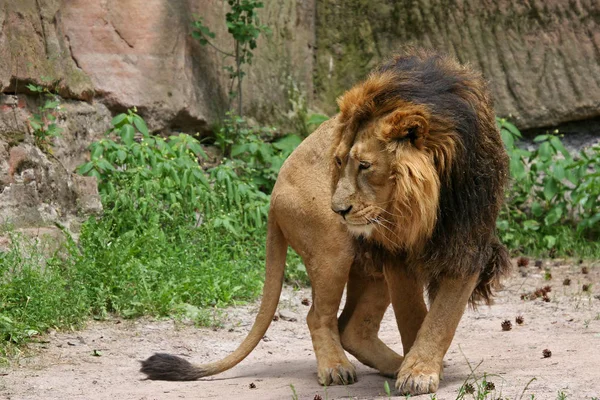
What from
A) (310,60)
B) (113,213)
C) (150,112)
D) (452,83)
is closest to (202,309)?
(113,213)

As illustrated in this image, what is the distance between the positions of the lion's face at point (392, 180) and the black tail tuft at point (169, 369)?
1.27 m

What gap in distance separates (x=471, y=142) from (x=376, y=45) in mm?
5196

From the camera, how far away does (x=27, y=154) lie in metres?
6.06

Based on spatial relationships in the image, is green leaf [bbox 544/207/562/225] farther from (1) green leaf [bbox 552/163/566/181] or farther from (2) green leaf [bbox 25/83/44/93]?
(2) green leaf [bbox 25/83/44/93]

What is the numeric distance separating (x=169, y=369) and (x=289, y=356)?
93 centimetres

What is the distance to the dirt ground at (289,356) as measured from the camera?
13.3 feet

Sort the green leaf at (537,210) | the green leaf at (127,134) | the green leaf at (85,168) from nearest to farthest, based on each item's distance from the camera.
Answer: the green leaf at (85,168)
the green leaf at (127,134)
the green leaf at (537,210)

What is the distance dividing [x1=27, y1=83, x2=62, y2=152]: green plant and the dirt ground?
1.44 m

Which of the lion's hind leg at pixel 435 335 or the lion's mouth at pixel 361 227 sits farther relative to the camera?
the lion's hind leg at pixel 435 335

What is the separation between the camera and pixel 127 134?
6895mm

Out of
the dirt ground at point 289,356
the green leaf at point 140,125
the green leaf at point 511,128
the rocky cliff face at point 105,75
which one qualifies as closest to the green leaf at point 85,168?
the rocky cliff face at point 105,75

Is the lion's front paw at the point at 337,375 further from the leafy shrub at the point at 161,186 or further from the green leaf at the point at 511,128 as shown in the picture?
the green leaf at the point at 511,128

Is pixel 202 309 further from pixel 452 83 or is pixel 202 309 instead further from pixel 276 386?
pixel 452 83

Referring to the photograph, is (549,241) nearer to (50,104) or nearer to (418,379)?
(50,104)
